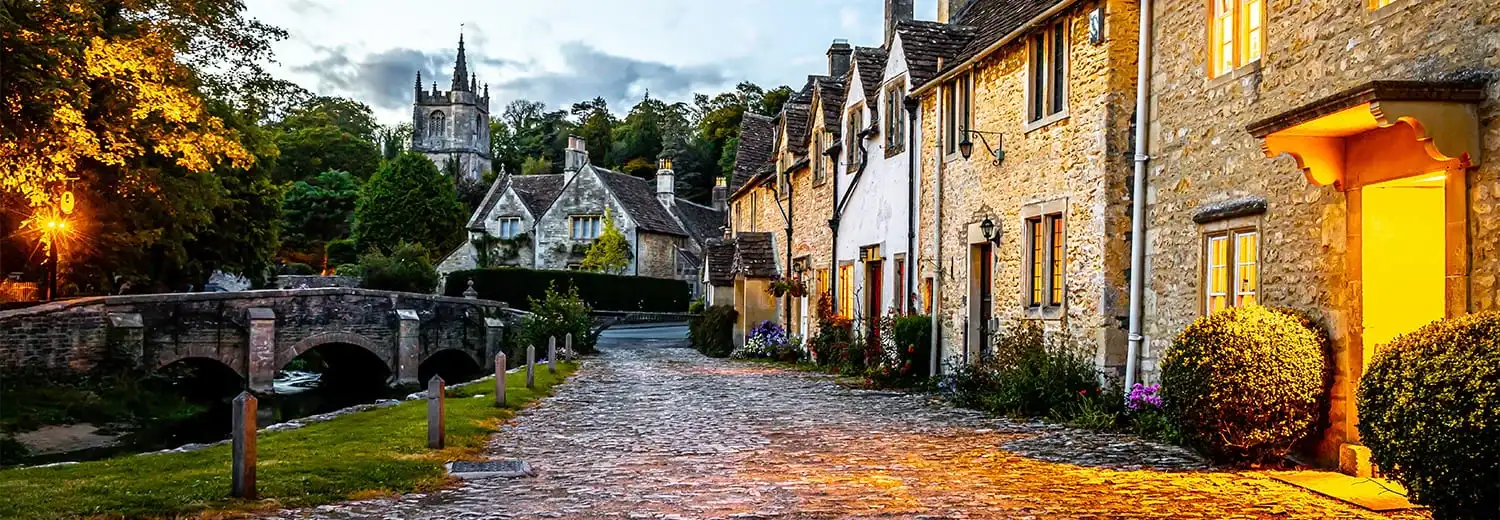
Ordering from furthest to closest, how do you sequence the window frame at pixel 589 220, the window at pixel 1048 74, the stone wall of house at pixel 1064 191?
1. the window frame at pixel 589 220
2. the window at pixel 1048 74
3. the stone wall of house at pixel 1064 191

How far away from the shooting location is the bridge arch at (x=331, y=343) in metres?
32.4

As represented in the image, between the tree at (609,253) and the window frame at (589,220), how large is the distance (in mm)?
1528

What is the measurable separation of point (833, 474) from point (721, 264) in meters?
28.3

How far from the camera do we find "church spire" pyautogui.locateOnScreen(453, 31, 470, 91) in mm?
101000

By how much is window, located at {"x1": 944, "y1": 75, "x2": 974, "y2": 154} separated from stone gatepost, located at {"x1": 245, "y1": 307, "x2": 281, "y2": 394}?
67.7 feet

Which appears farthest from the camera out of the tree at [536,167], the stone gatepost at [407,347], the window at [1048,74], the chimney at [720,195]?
the tree at [536,167]

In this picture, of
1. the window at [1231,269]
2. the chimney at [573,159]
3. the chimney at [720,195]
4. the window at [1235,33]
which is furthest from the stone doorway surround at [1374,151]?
the chimney at [573,159]

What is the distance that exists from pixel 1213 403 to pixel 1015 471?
5.65 feet

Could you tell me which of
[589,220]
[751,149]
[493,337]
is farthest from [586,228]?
[493,337]

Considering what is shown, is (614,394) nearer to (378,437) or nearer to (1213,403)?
(378,437)

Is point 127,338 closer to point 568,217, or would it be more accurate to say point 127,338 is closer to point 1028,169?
point 1028,169

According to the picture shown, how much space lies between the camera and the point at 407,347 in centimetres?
3431

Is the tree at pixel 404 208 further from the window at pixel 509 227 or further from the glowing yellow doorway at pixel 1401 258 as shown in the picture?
the glowing yellow doorway at pixel 1401 258

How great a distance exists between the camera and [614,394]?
18906 mm
